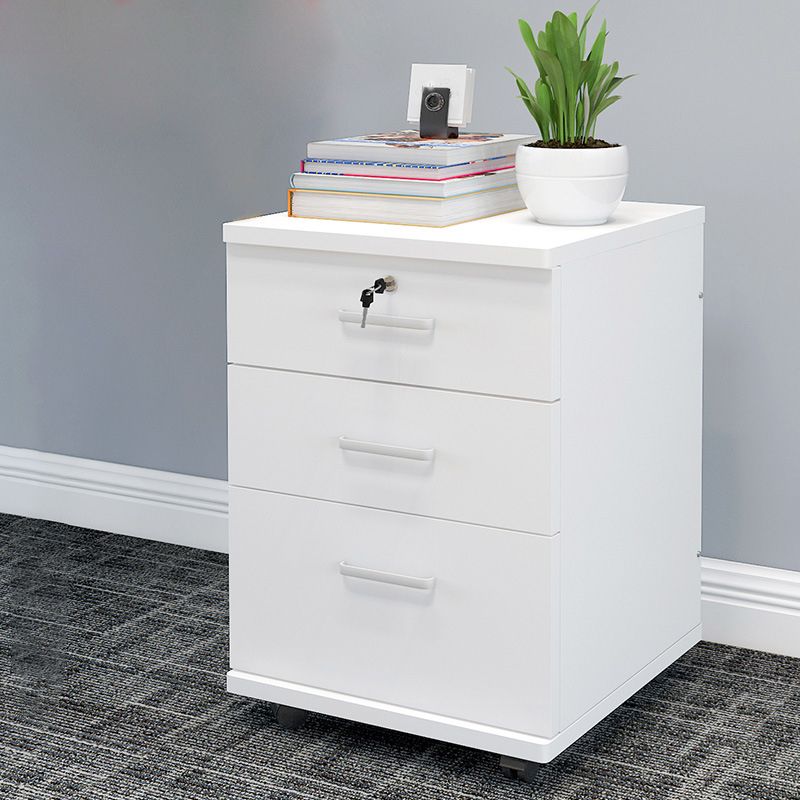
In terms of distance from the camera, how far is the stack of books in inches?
62.6

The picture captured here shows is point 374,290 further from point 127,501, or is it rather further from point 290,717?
point 127,501

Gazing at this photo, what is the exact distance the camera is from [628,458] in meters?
1.64

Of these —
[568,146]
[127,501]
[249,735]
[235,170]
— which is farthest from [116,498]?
[568,146]

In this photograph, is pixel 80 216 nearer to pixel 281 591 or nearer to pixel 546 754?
pixel 281 591

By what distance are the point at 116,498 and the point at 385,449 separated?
106cm

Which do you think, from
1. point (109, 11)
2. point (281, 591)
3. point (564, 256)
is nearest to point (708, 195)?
point (564, 256)

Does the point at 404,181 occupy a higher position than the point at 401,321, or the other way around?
the point at 404,181

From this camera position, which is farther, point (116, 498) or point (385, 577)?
point (116, 498)

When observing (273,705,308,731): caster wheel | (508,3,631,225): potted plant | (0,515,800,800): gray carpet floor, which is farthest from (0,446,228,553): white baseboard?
(508,3,631,225): potted plant

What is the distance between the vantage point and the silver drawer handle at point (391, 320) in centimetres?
152

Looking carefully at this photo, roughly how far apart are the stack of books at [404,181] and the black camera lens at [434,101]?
1.9 inches

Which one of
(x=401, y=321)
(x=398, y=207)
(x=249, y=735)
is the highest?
(x=398, y=207)

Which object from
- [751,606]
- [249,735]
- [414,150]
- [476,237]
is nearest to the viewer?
[476,237]

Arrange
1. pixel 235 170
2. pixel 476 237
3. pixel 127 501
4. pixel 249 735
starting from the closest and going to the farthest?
pixel 476 237 < pixel 249 735 < pixel 235 170 < pixel 127 501
